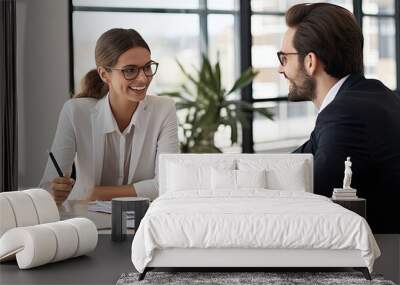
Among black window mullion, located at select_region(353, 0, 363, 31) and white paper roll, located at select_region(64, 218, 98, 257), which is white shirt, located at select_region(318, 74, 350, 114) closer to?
white paper roll, located at select_region(64, 218, 98, 257)

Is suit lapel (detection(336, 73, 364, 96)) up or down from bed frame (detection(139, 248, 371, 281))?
up

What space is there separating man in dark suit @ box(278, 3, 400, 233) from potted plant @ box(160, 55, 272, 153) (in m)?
2.94

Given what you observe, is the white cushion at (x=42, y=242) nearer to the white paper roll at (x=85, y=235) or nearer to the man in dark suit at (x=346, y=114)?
the white paper roll at (x=85, y=235)

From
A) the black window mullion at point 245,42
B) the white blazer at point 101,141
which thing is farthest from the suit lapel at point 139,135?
the black window mullion at point 245,42

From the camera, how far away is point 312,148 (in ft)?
15.0

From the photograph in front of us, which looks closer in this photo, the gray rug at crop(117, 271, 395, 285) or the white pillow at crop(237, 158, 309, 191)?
the gray rug at crop(117, 271, 395, 285)

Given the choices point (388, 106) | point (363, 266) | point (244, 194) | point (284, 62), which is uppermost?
point (284, 62)

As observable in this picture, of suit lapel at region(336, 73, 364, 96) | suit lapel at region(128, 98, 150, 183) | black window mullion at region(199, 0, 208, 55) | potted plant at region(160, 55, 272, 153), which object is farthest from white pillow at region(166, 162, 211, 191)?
black window mullion at region(199, 0, 208, 55)

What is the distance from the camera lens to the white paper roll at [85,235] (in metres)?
3.63

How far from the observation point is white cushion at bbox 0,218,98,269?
343 centimetres

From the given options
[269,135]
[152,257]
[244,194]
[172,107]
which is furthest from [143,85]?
[269,135]

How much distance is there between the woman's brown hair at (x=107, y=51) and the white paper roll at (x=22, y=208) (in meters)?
1.55

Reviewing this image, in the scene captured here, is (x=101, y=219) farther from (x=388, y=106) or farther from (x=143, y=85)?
(x=388, y=106)

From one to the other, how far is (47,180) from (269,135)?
11.6 ft
